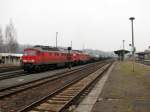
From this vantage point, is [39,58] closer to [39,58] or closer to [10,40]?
[39,58]

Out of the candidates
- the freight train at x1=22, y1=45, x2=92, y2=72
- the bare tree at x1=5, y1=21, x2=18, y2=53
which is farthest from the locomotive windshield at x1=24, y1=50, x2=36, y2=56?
the bare tree at x1=5, y1=21, x2=18, y2=53

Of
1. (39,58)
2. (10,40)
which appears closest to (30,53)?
(39,58)

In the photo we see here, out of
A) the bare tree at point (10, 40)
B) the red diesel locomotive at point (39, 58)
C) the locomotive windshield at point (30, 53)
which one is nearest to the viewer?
the red diesel locomotive at point (39, 58)

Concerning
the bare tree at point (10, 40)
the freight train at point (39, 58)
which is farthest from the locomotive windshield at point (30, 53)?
the bare tree at point (10, 40)

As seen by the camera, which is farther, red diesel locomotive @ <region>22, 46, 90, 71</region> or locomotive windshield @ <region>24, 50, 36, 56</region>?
locomotive windshield @ <region>24, 50, 36, 56</region>

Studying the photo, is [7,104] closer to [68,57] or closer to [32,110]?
[32,110]

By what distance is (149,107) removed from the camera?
998 cm

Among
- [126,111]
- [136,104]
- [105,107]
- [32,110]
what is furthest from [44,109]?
[136,104]

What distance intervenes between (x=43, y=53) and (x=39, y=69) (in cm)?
209

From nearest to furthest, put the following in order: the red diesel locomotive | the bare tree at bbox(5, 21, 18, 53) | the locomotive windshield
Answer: the red diesel locomotive, the locomotive windshield, the bare tree at bbox(5, 21, 18, 53)

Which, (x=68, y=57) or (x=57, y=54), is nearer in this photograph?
(x=57, y=54)

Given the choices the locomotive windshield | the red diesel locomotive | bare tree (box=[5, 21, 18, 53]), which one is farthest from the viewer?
bare tree (box=[5, 21, 18, 53])

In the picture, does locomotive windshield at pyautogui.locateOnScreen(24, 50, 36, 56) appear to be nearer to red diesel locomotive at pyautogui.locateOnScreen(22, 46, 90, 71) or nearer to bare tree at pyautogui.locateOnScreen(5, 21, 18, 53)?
red diesel locomotive at pyautogui.locateOnScreen(22, 46, 90, 71)

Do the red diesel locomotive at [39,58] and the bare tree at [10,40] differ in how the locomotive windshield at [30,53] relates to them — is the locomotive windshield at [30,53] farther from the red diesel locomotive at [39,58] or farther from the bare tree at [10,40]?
the bare tree at [10,40]
